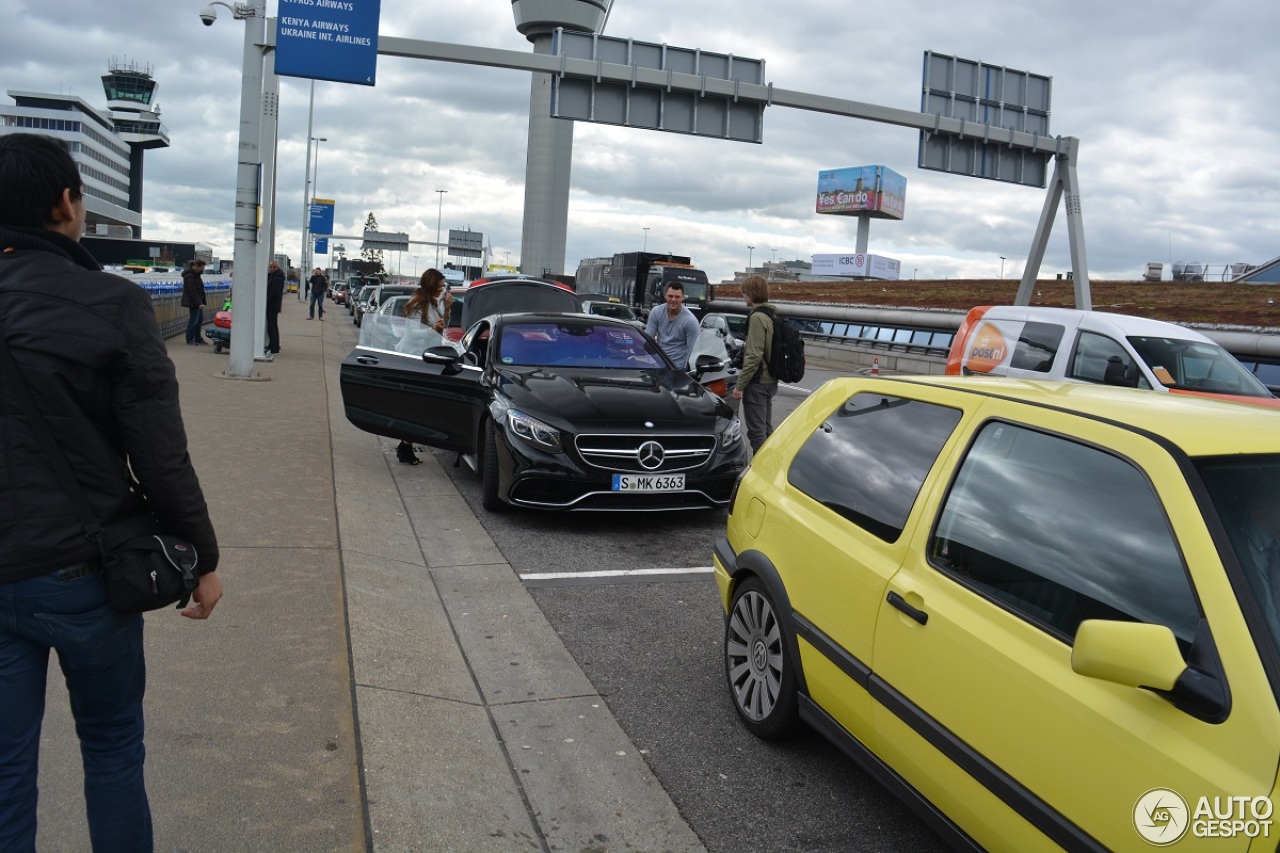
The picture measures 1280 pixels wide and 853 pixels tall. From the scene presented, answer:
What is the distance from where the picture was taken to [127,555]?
236 cm

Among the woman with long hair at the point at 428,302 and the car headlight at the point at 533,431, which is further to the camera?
the woman with long hair at the point at 428,302

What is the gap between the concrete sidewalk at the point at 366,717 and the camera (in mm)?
3350

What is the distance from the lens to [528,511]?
832 cm

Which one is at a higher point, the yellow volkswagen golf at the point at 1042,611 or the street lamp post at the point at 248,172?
the street lamp post at the point at 248,172

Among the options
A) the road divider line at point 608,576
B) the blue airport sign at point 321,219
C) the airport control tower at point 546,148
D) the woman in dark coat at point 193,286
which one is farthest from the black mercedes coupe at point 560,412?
the blue airport sign at point 321,219

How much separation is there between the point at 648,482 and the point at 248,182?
35.3 ft

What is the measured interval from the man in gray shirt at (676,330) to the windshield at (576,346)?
5.76ft

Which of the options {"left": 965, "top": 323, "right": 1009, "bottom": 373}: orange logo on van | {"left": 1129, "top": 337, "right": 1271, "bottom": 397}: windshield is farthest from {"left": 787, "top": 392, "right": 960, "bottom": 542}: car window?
{"left": 965, "top": 323, "right": 1009, "bottom": 373}: orange logo on van

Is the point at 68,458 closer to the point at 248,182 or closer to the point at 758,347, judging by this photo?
the point at 758,347

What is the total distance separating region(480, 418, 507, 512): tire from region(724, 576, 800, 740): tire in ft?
12.2

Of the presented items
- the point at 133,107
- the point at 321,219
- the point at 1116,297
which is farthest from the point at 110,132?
the point at 1116,297

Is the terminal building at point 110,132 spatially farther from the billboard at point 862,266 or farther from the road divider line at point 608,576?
the road divider line at point 608,576

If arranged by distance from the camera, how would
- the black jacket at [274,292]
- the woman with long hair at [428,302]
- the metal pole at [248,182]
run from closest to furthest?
the woman with long hair at [428,302] → the metal pole at [248,182] → the black jacket at [274,292]

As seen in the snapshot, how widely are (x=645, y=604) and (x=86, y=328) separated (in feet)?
13.4
